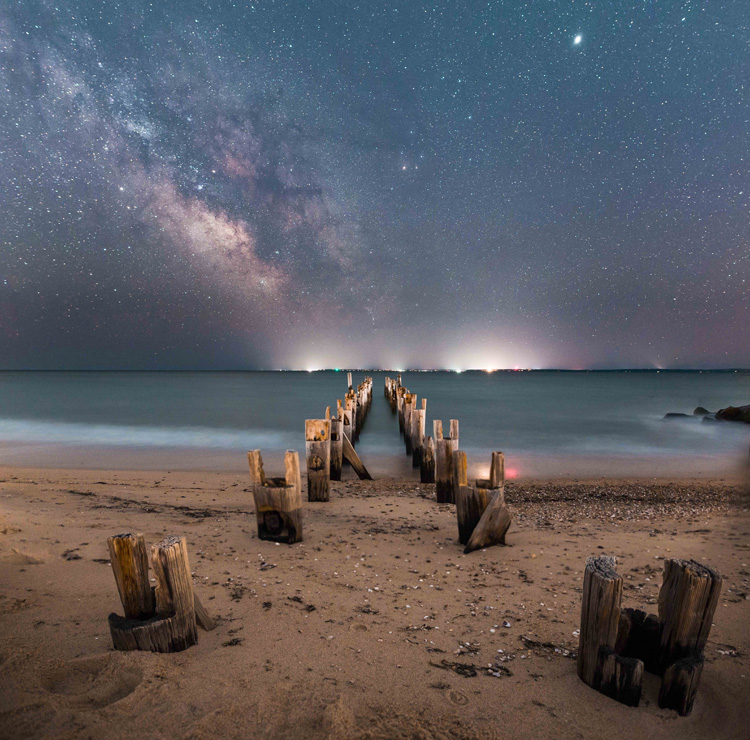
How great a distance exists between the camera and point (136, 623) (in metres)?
2.81

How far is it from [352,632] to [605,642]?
1859 millimetres

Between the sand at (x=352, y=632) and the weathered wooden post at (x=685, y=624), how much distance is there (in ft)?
0.52

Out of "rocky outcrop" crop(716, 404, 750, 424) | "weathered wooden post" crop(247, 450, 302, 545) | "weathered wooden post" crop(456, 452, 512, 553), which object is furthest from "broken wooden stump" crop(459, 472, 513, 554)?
"rocky outcrop" crop(716, 404, 750, 424)

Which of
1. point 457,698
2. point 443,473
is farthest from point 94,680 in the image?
point 443,473

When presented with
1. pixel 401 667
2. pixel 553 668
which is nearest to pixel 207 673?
pixel 401 667

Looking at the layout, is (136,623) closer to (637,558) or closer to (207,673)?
(207,673)

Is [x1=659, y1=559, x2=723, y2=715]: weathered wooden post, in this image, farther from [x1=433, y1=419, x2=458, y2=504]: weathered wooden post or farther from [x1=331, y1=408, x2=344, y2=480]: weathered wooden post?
[x1=331, y1=408, x2=344, y2=480]: weathered wooden post

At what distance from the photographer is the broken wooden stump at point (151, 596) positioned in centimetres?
276

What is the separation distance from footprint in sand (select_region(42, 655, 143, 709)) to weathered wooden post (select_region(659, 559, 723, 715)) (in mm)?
3226

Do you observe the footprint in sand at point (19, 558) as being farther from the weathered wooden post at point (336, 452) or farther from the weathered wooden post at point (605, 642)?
the weathered wooden post at point (336, 452)

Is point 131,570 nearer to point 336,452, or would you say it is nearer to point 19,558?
point 19,558

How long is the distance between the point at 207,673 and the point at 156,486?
7.82m

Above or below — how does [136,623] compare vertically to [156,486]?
above

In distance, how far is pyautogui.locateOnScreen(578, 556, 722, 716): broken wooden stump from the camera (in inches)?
97.4
